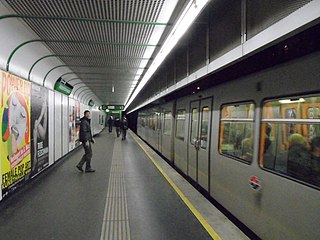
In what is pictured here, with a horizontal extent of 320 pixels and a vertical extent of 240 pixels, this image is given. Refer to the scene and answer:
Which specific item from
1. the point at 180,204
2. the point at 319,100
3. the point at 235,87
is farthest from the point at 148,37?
the point at 319,100

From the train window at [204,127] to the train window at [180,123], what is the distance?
1578 mm

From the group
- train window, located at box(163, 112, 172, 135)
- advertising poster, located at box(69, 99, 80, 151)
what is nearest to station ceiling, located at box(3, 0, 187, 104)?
train window, located at box(163, 112, 172, 135)

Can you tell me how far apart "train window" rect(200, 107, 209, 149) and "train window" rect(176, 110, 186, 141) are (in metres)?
1.58

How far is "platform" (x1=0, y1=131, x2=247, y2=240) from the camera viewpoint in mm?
3123

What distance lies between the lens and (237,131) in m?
3.81

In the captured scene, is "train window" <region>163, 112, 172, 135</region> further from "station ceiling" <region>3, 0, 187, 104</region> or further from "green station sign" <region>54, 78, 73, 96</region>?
"green station sign" <region>54, 78, 73, 96</region>

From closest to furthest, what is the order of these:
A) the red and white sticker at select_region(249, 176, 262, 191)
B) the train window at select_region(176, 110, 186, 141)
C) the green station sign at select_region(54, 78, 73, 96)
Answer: the red and white sticker at select_region(249, 176, 262, 191) → the train window at select_region(176, 110, 186, 141) → the green station sign at select_region(54, 78, 73, 96)

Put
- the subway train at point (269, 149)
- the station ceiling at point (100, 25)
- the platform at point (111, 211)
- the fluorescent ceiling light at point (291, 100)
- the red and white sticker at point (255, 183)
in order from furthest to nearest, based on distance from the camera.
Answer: the station ceiling at point (100, 25), the platform at point (111, 211), the red and white sticker at point (255, 183), the fluorescent ceiling light at point (291, 100), the subway train at point (269, 149)

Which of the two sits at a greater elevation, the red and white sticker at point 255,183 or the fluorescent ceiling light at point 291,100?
the fluorescent ceiling light at point 291,100

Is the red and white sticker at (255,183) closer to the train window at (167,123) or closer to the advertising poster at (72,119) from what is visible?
the train window at (167,123)

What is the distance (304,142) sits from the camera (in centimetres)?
242

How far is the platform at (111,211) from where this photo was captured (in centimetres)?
312

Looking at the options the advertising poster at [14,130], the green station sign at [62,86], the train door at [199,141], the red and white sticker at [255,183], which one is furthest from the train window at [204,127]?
the green station sign at [62,86]

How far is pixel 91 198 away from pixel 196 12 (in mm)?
3344
